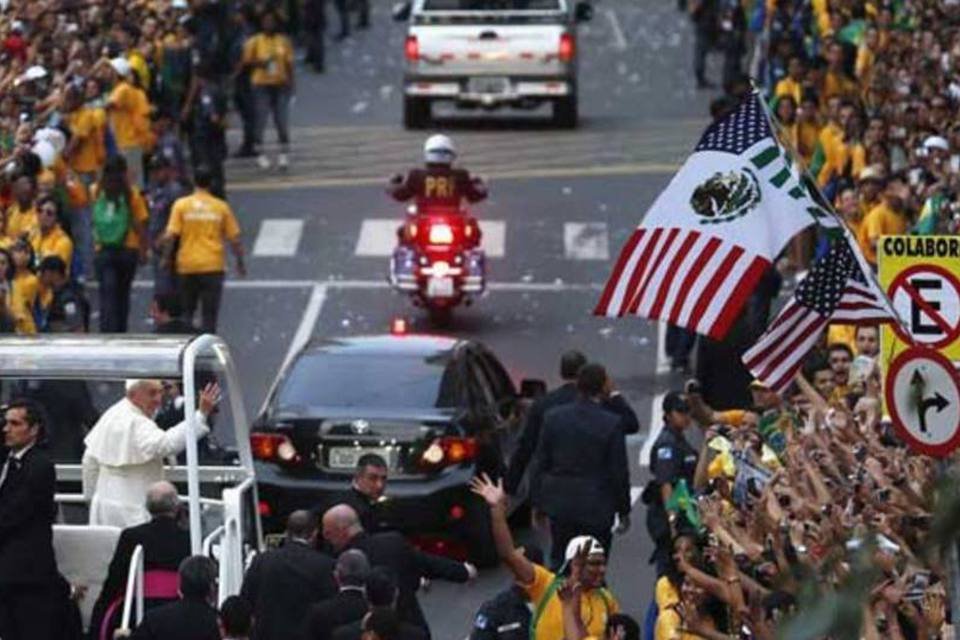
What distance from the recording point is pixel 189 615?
494 inches

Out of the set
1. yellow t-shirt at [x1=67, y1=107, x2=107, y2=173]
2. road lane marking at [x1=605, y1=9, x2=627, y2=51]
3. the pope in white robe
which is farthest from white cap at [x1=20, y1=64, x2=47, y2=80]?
road lane marking at [x1=605, y1=9, x2=627, y2=51]

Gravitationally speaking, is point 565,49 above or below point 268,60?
below

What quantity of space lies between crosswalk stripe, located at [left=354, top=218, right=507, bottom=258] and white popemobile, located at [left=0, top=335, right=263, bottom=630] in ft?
49.3

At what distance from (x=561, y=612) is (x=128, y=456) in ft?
7.42

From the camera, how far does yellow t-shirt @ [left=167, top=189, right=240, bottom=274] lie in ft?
78.6

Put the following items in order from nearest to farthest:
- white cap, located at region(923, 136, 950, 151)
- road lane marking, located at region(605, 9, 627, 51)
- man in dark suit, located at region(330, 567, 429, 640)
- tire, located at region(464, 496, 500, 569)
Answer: man in dark suit, located at region(330, 567, 429, 640), tire, located at region(464, 496, 500, 569), white cap, located at region(923, 136, 950, 151), road lane marking, located at region(605, 9, 627, 51)

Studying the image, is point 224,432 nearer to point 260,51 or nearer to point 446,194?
point 446,194

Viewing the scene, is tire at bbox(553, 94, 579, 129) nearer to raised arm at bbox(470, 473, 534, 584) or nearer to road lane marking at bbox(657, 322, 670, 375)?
road lane marking at bbox(657, 322, 670, 375)

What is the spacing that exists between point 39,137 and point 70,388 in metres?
8.06

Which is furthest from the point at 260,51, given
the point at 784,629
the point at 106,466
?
the point at 784,629

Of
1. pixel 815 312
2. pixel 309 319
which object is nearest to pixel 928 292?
pixel 815 312

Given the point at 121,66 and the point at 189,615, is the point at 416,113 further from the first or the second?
the point at 189,615

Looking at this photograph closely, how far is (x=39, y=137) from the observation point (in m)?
24.6

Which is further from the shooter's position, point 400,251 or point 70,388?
point 400,251
